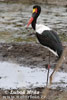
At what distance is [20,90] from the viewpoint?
280 inches

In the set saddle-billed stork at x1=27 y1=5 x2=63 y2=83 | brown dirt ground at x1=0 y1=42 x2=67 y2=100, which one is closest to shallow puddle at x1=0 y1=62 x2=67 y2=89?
brown dirt ground at x1=0 y1=42 x2=67 y2=100

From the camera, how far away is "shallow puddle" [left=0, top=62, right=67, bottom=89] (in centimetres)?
759

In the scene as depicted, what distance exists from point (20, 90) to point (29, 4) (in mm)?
17463

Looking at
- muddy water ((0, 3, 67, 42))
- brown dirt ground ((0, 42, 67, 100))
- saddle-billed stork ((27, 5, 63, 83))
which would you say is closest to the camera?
saddle-billed stork ((27, 5, 63, 83))

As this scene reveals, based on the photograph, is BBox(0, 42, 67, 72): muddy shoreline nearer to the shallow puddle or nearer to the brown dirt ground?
the brown dirt ground

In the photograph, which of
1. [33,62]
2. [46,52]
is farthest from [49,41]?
[46,52]

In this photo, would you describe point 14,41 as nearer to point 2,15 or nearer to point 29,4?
point 2,15

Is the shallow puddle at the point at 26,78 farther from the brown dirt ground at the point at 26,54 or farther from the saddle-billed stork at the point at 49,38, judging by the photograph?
the saddle-billed stork at the point at 49,38

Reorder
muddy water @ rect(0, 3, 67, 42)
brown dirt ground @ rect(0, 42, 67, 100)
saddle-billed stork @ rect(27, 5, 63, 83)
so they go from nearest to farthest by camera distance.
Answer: saddle-billed stork @ rect(27, 5, 63, 83) → brown dirt ground @ rect(0, 42, 67, 100) → muddy water @ rect(0, 3, 67, 42)

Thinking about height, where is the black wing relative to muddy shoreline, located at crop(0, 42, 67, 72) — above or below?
above

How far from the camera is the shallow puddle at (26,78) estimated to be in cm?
759

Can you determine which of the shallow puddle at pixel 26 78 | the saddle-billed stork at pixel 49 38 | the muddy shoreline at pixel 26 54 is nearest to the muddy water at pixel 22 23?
the muddy shoreline at pixel 26 54

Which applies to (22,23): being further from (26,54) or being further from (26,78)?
(26,78)

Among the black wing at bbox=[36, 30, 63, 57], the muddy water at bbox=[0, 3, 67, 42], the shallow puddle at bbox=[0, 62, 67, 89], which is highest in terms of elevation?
the black wing at bbox=[36, 30, 63, 57]
